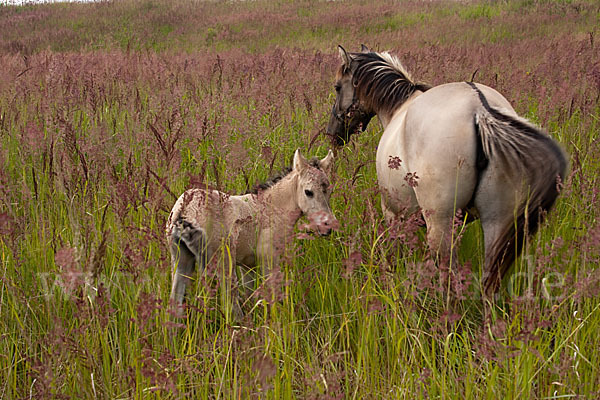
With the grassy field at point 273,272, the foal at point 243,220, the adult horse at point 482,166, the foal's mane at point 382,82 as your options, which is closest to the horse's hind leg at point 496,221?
the adult horse at point 482,166

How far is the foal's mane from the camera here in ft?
12.8

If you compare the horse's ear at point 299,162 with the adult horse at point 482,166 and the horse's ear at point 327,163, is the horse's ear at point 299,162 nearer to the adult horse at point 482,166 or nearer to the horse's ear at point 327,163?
the horse's ear at point 327,163

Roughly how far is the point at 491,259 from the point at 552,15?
65.2ft

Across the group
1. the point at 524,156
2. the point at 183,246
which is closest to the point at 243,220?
the point at 183,246

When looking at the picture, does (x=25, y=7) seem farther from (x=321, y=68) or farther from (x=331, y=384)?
(x=331, y=384)

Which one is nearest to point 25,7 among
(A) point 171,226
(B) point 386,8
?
(B) point 386,8

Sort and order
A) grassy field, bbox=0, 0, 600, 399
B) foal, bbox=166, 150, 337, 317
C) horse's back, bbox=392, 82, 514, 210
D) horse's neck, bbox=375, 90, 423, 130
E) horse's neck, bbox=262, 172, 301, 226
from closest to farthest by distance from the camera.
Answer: grassy field, bbox=0, 0, 600, 399 < foal, bbox=166, 150, 337, 317 < horse's back, bbox=392, 82, 514, 210 < horse's neck, bbox=262, 172, 301, 226 < horse's neck, bbox=375, 90, 423, 130

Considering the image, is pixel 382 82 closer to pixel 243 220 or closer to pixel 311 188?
pixel 311 188

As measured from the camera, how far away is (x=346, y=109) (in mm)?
4531

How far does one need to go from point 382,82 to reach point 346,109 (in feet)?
1.81

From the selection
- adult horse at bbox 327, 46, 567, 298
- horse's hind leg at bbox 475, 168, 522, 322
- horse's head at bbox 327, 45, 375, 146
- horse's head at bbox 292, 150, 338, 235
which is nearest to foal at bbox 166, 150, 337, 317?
horse's head at bbox 292, 150, 338, 235

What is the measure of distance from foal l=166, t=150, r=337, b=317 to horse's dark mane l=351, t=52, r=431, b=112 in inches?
43.2

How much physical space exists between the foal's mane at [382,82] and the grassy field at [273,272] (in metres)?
0.42

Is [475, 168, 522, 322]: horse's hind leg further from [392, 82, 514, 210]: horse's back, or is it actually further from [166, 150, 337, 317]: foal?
[166, 150, 337, 317]: foal
